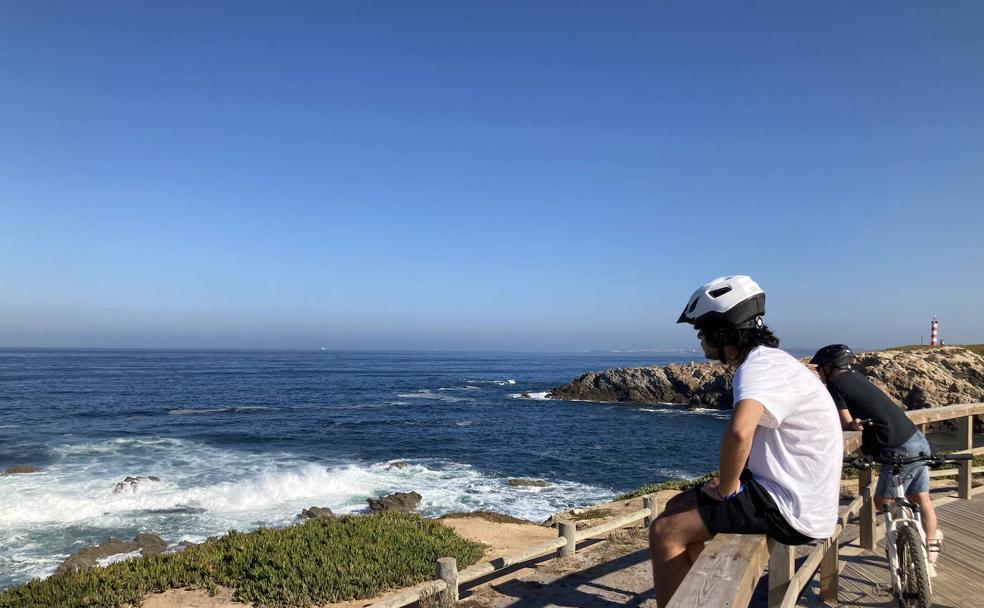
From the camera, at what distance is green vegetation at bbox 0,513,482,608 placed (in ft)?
28.1

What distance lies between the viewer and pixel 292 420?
41906 mm

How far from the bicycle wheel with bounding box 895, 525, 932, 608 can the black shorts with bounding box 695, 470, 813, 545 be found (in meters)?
2.48

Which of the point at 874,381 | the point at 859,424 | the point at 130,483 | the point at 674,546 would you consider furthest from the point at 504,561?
the point at 874,381

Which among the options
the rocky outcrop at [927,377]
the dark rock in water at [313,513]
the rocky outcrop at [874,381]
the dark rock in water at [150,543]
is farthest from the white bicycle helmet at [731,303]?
the rocky outcrop at [927,377]

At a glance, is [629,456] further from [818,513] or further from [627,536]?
[818,513]

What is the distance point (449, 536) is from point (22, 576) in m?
9.70

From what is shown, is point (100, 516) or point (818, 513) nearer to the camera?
point (818, 513)

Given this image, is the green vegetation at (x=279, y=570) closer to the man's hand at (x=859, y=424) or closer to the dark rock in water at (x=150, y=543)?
the dark rock in water at (x=150, y=543)

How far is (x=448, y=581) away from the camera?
723cm

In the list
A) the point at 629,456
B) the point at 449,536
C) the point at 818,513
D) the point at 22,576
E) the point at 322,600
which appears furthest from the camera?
the point at 629,456

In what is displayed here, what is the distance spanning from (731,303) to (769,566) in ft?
5.16

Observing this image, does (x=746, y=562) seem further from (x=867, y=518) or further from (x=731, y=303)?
(x=867, y=518)

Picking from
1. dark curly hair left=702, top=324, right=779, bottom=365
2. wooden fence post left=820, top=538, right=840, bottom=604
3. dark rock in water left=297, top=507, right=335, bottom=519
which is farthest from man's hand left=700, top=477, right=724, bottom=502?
dark rock in water left=297, top=507, right=335, bottom=519

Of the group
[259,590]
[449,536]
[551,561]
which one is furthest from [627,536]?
[259,590]
